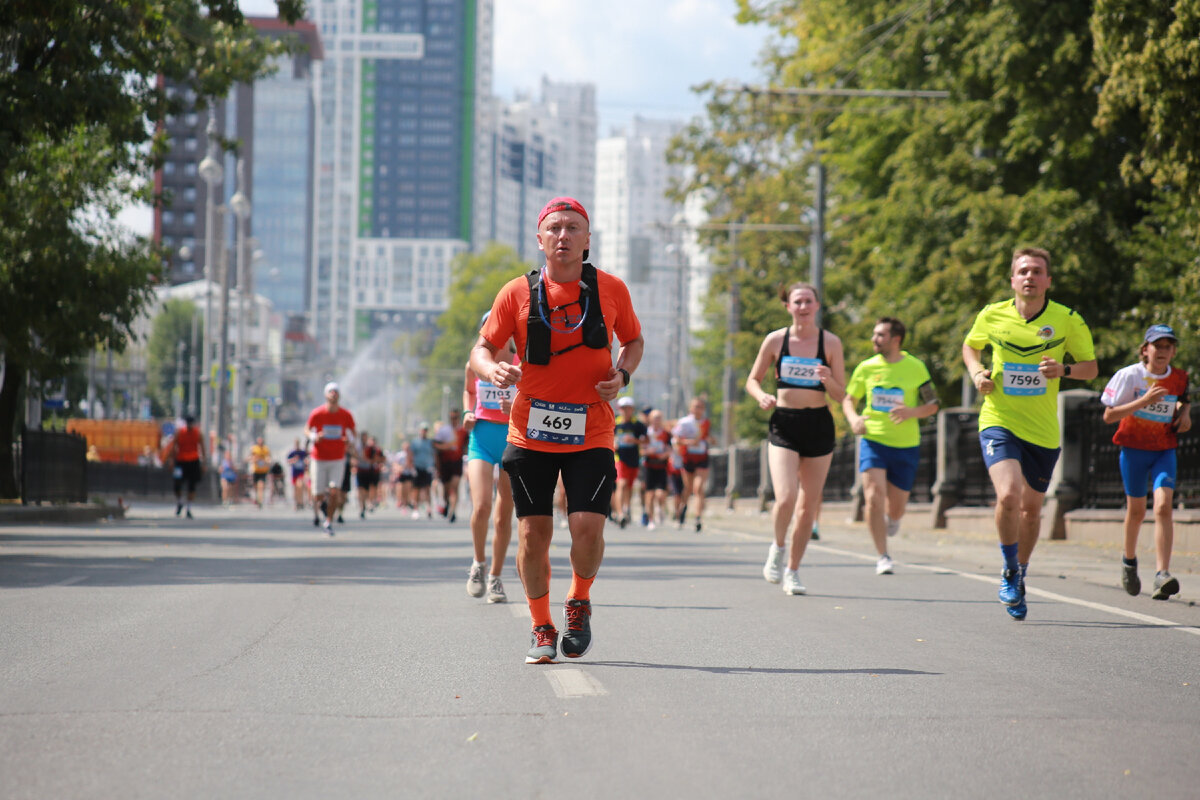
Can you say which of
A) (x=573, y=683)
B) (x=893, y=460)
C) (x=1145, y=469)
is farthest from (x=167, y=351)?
(x=573, y=683)

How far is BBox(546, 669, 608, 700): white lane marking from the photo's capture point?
626 cm

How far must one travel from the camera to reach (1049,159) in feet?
83.1

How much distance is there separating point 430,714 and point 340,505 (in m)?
18.1

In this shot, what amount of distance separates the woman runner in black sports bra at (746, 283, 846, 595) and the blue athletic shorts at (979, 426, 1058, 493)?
1.58m

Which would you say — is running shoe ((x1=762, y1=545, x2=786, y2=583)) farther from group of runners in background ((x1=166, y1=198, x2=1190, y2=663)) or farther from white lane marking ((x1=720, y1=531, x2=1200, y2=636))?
white lane marking ((x1=720, y1=531, x2=1200, y2=636))

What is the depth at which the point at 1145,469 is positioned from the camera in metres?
10.2

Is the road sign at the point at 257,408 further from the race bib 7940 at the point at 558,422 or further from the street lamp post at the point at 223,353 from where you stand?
the race bib 7940 at the point at 558,422

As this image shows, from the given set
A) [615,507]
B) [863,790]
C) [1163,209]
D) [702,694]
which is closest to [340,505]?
[615,507]

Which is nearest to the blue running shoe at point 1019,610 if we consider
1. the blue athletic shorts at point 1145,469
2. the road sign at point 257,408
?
the blue athletic shorts at point 1145,469

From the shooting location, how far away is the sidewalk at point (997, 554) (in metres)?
12.3

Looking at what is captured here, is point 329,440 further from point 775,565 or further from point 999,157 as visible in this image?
point 999,157

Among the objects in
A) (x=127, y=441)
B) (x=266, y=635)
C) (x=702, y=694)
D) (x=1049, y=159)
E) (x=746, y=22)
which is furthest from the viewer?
(x=127, y=441)

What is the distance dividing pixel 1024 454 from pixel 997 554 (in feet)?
24.7

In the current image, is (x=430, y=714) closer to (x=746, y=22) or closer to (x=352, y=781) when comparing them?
(x=352, y=781)
